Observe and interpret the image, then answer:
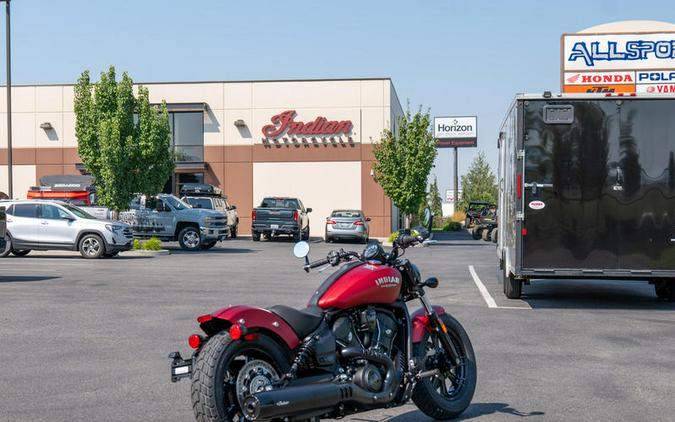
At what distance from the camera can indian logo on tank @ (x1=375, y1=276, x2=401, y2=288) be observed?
5430 millimetres

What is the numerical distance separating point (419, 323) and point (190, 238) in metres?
24.1

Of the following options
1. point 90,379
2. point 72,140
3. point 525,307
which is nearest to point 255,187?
point 72,140

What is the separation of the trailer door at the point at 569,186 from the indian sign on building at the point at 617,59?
818 inches

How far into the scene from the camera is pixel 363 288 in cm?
532

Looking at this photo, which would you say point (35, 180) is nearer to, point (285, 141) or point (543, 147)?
point (285, 141)

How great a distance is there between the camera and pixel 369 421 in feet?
19.9

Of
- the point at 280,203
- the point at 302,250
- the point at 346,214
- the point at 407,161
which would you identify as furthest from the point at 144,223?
the point at 302,250

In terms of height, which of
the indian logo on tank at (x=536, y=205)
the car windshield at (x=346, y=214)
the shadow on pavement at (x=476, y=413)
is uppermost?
the indian logo on tank at (x=536, y=205)

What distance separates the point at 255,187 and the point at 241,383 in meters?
41.8

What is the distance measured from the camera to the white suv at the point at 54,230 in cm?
2361

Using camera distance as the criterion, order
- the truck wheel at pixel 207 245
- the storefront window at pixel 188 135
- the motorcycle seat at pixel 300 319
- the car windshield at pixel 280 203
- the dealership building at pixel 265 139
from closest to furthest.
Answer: the motorcycle seat at pixel 300 319 < the truck wheel at pixel 207 245 < the car windshield at pixel 280 203 < the dealership building at pixel 265 139 < the storefront window at pixel 188 135

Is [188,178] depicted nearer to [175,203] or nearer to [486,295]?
[175,203]

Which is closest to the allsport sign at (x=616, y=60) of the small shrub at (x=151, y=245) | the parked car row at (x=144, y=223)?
the parked car row at (x=144, y=223)

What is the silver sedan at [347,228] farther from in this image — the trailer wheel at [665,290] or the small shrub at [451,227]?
the small shrub at [451,227]
